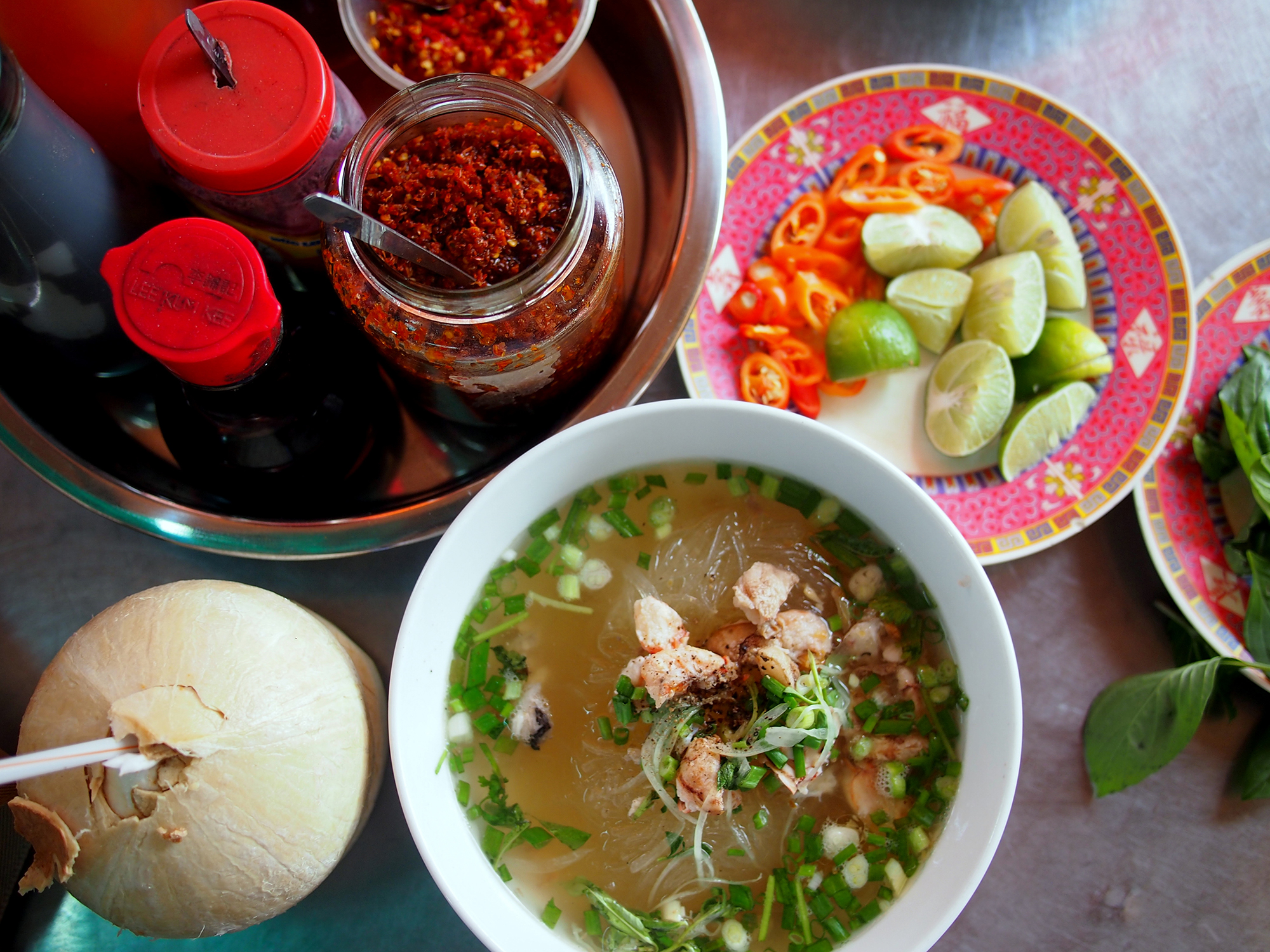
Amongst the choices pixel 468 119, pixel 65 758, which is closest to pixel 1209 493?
pixel 468 119

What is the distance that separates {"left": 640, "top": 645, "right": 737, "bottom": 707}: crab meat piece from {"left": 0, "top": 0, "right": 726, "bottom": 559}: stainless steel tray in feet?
0.91

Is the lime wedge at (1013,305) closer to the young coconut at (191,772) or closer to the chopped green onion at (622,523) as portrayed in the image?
the chopped green onion at (622,523)

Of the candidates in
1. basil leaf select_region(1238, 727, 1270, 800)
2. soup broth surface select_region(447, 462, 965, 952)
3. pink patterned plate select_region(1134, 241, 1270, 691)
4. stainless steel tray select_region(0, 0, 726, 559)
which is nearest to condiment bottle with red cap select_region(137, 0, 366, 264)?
stainless steel tray select_region(0, 0, 726, 559)

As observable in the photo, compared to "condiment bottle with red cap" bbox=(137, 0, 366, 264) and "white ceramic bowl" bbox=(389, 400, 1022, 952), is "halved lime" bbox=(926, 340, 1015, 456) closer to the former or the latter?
"white ceramic bowl" bbox=(389, 400, 1022, 952)

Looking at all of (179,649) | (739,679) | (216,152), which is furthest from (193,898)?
(216,152)

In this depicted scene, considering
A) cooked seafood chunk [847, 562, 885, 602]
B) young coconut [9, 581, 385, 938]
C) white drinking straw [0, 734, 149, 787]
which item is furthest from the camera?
cooked seafood chunk [847, 562, 885, 602]

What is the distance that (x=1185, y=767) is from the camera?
3.83 ft

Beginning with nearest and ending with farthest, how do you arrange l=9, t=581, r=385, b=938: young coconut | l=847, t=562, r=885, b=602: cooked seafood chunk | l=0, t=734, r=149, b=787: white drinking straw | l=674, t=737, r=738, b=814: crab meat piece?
l=0, t=734, r=149, b=787: white drinking straw < l=9, t=581, r=385, b=938: young coconut < l=674, t=737, r=738, b=814: crab meat piece < l=847, t=562, r=885, b=602: cooked seafood chunk

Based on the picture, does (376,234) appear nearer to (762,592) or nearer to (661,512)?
(661,512)

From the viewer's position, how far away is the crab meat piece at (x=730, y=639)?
88cm

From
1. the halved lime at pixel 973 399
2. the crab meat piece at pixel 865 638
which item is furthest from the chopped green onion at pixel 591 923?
the halved lime at pixel 973 399

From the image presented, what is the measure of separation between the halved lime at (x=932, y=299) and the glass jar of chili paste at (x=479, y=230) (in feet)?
1.71

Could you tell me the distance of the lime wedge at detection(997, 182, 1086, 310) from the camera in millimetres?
1152

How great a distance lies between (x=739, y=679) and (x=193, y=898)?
22.6 inches
